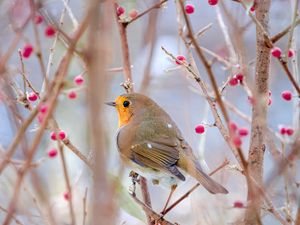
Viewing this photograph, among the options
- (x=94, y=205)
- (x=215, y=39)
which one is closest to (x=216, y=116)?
(x=94, y=205)

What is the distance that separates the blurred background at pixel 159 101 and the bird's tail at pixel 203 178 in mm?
52

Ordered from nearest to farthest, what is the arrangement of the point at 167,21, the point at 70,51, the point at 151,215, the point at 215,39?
the point at 70,51, the point at 151,215, the point at 215,39, the point at 167,21

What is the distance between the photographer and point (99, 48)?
948 millimetres

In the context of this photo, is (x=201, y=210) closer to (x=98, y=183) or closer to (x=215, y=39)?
(x=98, y=183)

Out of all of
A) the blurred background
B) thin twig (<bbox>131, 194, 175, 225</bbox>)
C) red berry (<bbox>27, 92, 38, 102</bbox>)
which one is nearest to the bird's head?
the blurred background

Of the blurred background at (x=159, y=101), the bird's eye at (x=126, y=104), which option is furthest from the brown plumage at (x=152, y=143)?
the blurred background at (x=159, y=101)

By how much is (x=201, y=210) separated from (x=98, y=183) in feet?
5.29

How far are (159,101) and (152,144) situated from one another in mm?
2640

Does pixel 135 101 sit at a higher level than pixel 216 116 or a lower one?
higher

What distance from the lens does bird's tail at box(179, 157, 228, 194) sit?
95.3 inches

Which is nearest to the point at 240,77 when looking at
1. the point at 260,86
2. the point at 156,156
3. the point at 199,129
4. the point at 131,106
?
the point at 260,86

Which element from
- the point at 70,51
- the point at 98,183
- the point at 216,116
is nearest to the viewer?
the point at 98,183

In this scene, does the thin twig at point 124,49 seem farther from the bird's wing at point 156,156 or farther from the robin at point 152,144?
the bird's wing at point 156,156

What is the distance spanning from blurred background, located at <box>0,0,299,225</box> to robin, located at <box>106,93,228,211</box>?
0.10 metres
